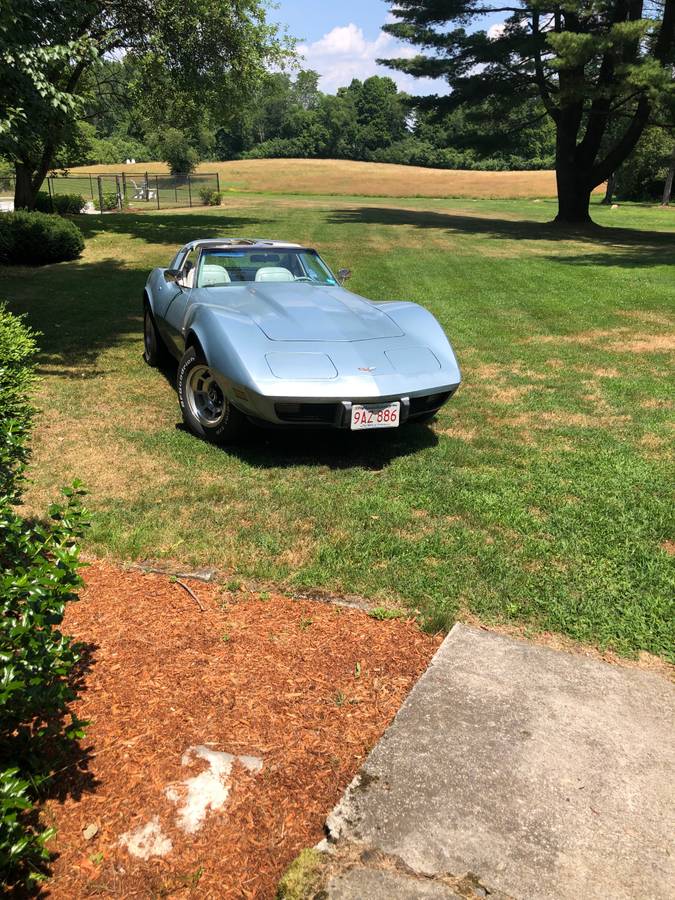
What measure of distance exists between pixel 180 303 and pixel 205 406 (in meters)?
1.18

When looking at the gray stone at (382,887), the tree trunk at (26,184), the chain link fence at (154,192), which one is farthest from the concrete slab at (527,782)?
the chain link fence at (154,192)

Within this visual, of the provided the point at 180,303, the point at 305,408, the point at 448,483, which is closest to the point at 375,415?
the point at 305,408

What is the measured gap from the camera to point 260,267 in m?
6.34

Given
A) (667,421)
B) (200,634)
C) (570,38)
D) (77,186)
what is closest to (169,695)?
(200,634)

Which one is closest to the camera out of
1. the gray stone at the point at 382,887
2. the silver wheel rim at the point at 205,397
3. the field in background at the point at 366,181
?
the gray stone at the point at 382,887

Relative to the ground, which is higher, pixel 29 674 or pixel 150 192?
pixel 150 192

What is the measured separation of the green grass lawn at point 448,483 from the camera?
353 cm

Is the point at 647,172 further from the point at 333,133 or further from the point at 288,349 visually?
the point at 333,133

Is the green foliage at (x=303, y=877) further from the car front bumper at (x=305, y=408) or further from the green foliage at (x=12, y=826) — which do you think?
the car front bumper at (x=305, y=408)

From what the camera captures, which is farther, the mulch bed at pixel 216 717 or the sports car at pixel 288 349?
the sports car at pixel 288 349

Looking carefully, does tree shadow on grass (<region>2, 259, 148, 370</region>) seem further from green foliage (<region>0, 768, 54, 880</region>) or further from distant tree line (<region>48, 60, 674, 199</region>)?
green foliage (<region>0, 768, 54, 880</region>)

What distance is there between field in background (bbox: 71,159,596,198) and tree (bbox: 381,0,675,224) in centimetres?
2497

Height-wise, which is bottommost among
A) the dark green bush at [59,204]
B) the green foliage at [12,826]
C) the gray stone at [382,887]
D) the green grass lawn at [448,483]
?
the gray stone at [382,887]

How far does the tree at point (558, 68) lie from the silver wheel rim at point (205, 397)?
66.1ft
